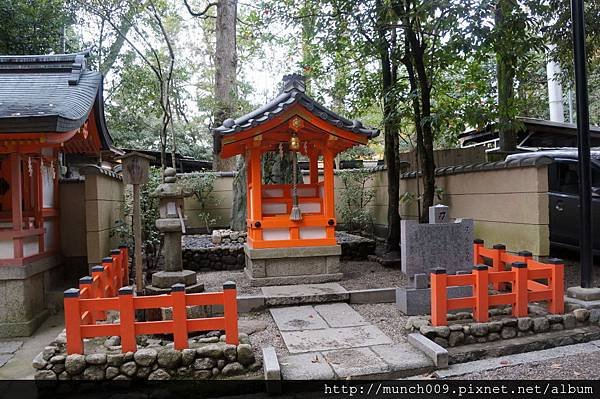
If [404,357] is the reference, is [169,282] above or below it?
above

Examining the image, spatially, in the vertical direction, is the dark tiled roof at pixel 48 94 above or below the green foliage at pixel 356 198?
above

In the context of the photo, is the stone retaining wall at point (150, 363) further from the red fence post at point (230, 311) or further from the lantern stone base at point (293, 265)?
the lantern stone base at point (293, 265)

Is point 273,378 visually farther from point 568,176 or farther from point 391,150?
point 568,176

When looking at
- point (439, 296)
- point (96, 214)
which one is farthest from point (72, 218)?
point (439, 296)

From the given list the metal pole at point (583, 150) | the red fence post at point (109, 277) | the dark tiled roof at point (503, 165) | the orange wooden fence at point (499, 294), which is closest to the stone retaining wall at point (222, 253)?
the dark tiled roof at point (503, 165)

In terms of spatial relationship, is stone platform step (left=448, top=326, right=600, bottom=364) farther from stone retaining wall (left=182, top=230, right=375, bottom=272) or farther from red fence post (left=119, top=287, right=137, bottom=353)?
stone retaining wall (left=182, top=230, right=375, bottom=272)

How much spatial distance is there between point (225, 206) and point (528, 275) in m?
10.6

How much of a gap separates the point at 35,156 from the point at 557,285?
8.52m

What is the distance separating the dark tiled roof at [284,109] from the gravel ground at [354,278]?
2.90 metres

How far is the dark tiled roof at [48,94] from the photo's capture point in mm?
6031

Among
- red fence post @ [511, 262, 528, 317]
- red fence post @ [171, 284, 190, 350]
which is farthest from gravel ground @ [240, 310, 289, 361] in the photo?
red fence post @ [511, 262, 528, 317]

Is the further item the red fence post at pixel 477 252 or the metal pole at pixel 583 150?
the red fence post at pixel 477 252

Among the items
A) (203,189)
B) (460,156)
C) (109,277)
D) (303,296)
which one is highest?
(460,156)

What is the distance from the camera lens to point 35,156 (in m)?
7.62
